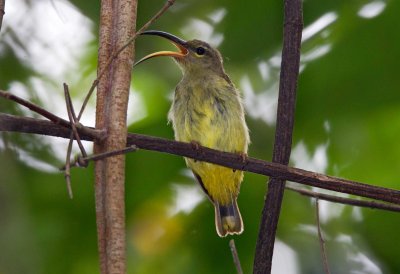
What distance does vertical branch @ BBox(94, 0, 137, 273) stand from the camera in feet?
7.09

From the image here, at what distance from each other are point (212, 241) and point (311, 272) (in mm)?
615

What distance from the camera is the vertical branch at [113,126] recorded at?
2160 millimetres

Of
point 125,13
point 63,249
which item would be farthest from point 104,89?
point 63,249

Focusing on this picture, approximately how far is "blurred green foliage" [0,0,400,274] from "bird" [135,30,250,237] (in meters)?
0.09

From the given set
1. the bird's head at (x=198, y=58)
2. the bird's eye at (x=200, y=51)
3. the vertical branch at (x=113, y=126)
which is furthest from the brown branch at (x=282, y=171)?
the bird's eye at (x=200, y=51)

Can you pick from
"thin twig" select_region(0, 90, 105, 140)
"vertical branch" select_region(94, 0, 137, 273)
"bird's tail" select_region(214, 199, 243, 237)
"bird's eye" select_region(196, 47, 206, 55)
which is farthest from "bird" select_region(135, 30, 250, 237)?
"thin twig" select_region(0, 90, 105, 140)

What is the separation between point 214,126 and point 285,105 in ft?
5.91

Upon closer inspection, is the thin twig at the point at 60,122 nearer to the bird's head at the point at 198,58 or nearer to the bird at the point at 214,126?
the bird at the point at 214,126

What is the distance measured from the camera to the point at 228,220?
4691 mm

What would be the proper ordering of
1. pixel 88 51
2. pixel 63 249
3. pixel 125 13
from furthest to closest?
pixel 88 51, pixel 63 249, pixel 125 13

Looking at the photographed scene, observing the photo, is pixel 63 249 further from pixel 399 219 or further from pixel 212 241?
pixel 399 219

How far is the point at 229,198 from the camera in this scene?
16.8 feet

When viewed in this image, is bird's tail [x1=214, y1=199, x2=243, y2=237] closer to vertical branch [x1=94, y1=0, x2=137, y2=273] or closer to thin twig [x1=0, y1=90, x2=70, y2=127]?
vertical branch [x1=94, y1=0, x2=137, y2=273]

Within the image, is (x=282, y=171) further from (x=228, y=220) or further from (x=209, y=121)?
→ (x=209, y=121)
